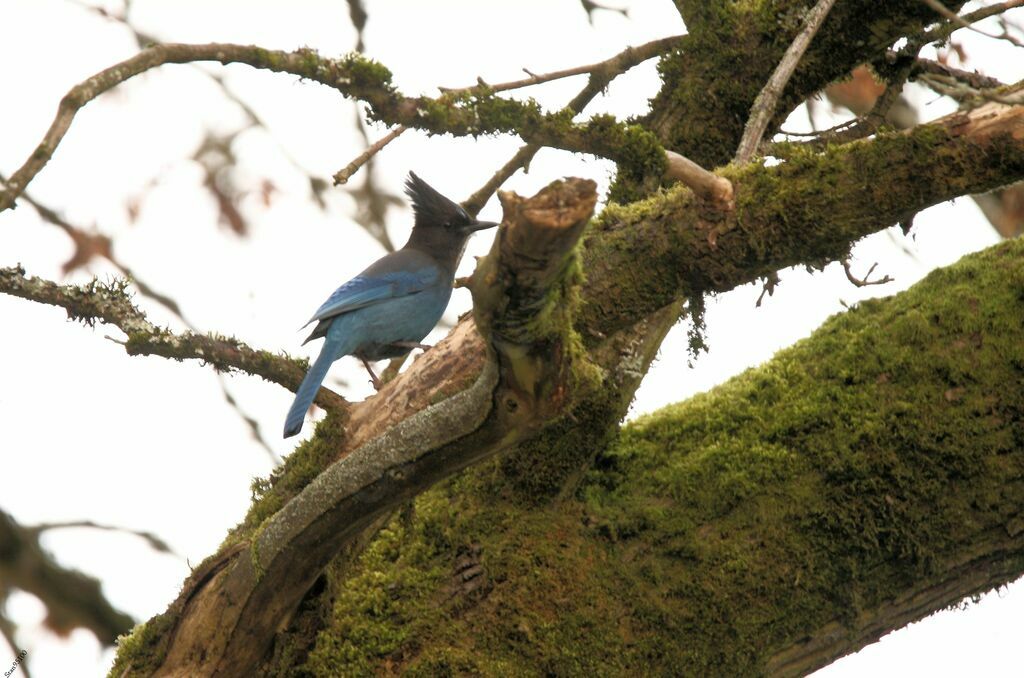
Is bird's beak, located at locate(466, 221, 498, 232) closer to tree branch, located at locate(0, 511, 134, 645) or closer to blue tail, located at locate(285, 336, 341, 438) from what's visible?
blue tail, located at locate(285, 336, 341, 438)

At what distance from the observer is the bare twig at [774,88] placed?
3577mm

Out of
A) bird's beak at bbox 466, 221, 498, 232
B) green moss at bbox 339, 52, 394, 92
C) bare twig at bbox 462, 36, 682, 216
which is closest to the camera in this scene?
green moss at bbox 339, 52, 394, 92

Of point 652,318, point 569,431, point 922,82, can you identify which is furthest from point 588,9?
point 569,431

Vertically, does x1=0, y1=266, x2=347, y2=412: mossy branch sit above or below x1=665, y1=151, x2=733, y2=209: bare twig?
above

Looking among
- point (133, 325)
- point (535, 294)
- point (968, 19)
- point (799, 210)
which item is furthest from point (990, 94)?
point (133, 325)

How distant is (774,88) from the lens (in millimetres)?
3668

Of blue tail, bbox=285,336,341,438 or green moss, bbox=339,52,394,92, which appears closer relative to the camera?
green moss, bbox=339,52,394,92

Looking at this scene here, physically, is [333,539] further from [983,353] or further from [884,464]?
[983,353]

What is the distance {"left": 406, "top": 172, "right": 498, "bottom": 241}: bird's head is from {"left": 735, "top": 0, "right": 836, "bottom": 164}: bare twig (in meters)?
2.21

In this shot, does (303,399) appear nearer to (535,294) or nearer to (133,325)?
(133,325)

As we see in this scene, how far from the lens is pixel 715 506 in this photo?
332 cm

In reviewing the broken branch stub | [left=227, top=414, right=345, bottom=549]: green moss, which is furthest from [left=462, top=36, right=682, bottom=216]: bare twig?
the broken branch stub

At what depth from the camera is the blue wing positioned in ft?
16.9

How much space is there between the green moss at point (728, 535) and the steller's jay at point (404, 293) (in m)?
1.63
